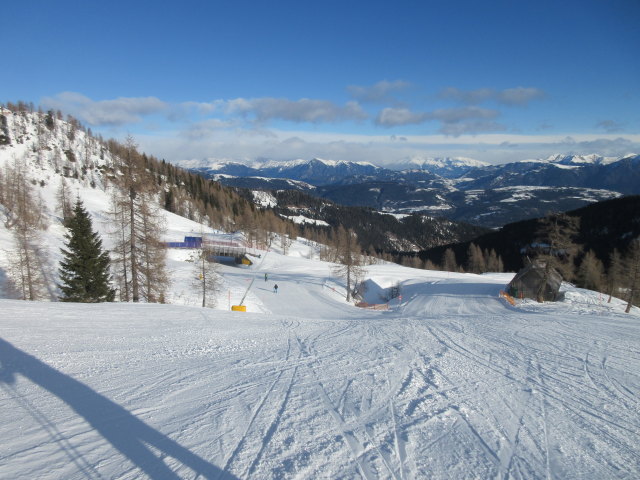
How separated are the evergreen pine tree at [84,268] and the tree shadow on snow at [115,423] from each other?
15729 mm

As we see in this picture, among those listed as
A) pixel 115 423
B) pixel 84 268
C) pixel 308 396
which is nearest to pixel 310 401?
pixel 308 396

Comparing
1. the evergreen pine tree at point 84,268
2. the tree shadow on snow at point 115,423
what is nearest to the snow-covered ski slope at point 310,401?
the tree shadow on snow at point 115,423

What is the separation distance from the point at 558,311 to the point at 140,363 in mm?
21479

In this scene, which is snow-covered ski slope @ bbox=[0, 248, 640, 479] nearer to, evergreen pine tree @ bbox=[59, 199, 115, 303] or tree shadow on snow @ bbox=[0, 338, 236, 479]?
tree shadow on snow @ bbox=[0, 338, 236, 479]

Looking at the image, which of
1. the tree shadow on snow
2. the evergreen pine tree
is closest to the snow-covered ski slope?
the tree shadow on snow

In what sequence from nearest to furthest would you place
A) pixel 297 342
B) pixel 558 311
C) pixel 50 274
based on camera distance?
pixel 297 342
pixel 558 311
pixel 50 274

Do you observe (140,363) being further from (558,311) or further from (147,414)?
(558,311)

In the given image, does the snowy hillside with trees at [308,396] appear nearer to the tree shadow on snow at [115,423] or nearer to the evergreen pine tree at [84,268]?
the tree shadow on snow at [115,423]

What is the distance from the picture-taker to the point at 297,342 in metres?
10.6

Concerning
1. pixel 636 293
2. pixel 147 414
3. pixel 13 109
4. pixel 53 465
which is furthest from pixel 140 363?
pixel 13 109

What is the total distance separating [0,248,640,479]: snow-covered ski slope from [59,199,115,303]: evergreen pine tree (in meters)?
9.80

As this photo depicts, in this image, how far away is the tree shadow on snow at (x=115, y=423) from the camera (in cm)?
434

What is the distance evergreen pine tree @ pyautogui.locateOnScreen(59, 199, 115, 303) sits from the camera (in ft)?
69.5

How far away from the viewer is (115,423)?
210 inches
